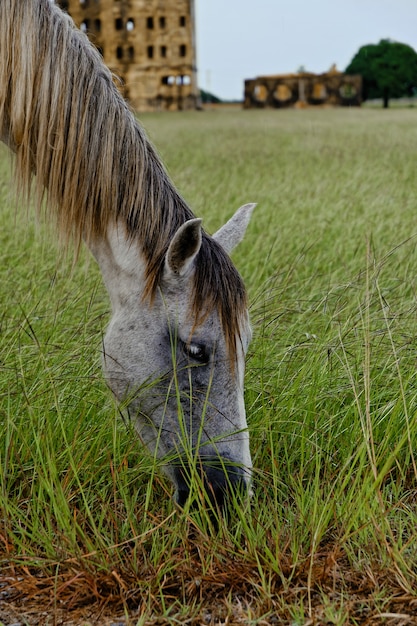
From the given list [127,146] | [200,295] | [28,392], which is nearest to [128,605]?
[200,295]

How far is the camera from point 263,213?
6.55 meters

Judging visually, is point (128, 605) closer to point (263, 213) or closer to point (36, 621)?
point (36, 621)

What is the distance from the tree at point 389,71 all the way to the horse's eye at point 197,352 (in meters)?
49.8

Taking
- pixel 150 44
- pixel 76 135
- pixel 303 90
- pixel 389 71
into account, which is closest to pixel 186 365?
pixel 76 135

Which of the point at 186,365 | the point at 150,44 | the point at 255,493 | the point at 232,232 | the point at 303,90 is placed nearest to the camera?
the point at 186,365

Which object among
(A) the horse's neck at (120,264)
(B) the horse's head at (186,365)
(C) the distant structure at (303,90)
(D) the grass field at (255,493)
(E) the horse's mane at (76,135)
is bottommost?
(D) the grass field at (255,493)

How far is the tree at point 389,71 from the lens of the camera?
50.0m

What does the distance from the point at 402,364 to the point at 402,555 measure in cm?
119

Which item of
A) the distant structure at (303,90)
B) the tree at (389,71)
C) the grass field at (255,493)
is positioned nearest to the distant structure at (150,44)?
the distant structure at (303,90)

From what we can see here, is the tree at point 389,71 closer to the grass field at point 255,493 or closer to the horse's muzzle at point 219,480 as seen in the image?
the grass field at point 255,493

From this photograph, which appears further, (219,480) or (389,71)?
(389,71)

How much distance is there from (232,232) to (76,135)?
0.65 metres

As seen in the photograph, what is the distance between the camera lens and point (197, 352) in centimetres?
231

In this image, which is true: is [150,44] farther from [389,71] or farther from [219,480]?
[219,480]
